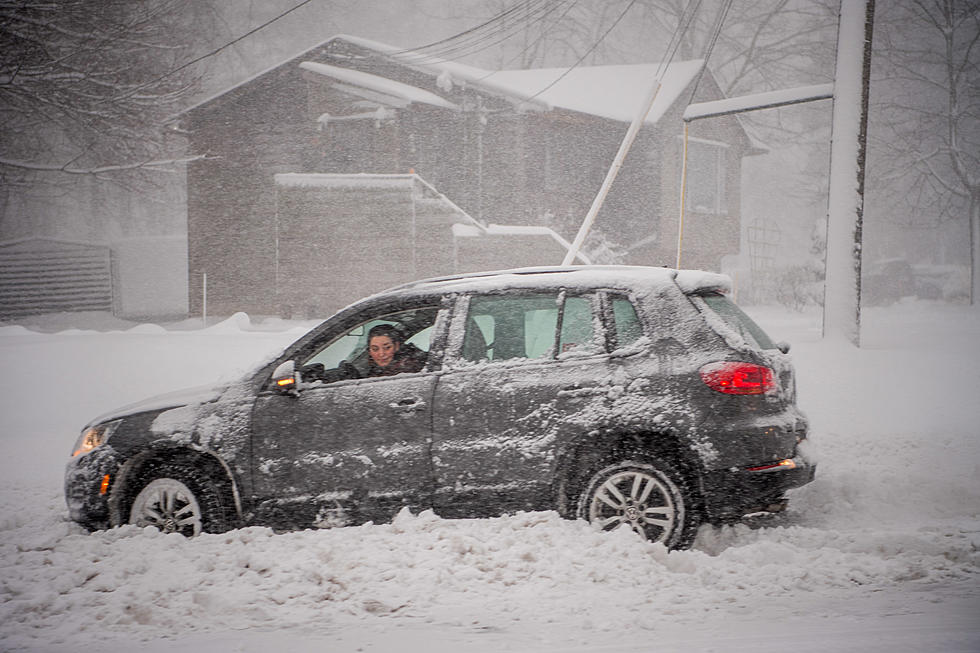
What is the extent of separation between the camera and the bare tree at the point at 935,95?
2667cm

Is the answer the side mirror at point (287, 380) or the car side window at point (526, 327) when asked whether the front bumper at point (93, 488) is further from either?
the car side window at point (526, 327)

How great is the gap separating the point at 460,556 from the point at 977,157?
33626 mm

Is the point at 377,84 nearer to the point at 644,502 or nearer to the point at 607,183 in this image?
the point at 607,183

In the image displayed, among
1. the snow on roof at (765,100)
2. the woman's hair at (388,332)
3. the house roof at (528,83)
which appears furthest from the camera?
the house roof at (528,83)

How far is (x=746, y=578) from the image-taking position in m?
4.01

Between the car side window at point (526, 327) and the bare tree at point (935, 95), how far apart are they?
24.9 meters

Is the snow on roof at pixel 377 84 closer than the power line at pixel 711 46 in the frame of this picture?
No

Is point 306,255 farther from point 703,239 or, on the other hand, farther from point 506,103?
point 703,239

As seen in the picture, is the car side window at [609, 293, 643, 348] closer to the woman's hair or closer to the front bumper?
the woman's hair

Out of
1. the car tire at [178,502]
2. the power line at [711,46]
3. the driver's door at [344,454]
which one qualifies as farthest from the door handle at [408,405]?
the power line at [711,46]

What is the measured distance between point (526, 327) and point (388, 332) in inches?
36.8

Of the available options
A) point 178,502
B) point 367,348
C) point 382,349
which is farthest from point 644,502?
point 178,502

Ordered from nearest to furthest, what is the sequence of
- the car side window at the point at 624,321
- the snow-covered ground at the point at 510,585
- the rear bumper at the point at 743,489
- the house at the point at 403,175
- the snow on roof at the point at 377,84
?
1. the snow-covered ground at the point at 510,585
2. the rear bumper at the point at 743,489
3. the car side window at the point at 624,321
4. the house at the point at 403,175
5. the snow on roof at the point at 377,84

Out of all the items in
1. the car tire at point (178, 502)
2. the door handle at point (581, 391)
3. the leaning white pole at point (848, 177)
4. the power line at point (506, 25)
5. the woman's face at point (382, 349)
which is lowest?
the car tire at point (178, 502)
